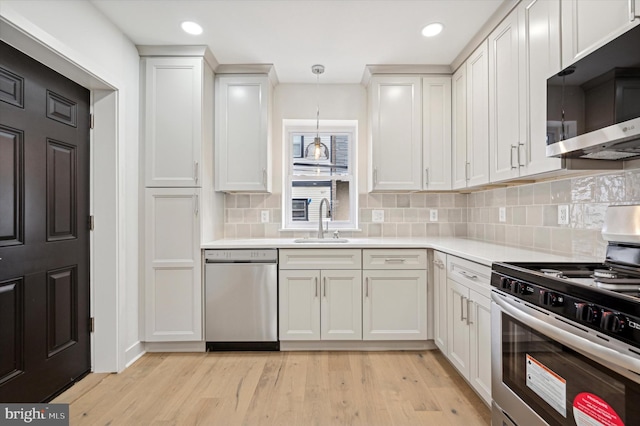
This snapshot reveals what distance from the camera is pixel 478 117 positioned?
2.52 meters

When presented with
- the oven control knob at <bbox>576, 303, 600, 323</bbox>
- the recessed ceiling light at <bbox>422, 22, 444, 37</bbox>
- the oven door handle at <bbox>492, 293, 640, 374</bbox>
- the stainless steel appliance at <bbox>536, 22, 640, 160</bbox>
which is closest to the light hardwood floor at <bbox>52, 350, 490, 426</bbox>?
the oven door handle at <bbox>492, 293, 640, 374</bbox>

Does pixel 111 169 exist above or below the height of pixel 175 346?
above

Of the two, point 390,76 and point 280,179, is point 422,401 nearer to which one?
point 280,179

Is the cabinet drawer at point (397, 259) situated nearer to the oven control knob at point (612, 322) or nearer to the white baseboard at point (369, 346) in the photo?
the white baseboard at point (369, 346)

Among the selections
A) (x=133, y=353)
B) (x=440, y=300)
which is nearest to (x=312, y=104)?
(x=440, y=300)

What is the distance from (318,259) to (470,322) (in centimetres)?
122

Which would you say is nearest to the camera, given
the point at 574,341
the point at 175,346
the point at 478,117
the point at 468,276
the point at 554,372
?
the point at 574,341

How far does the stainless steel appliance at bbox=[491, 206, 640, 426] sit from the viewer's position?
0.92m

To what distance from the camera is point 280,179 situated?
3.41 m

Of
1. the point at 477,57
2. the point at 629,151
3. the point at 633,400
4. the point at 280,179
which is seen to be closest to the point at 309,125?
the point at 280,179

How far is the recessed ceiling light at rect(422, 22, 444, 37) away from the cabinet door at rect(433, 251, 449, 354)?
1668mm

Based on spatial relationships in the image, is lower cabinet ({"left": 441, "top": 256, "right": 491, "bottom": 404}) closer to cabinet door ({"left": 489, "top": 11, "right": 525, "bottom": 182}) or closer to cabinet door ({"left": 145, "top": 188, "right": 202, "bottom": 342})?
cabinet door ({"left": 489, "top": 11, "right": 525, "bottom": 182})

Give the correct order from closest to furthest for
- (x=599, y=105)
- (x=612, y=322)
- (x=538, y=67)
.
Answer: (x=612, y=322) < (x=599, y=105) < (x=538, y=67)

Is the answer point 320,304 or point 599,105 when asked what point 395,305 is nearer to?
point 320,304
